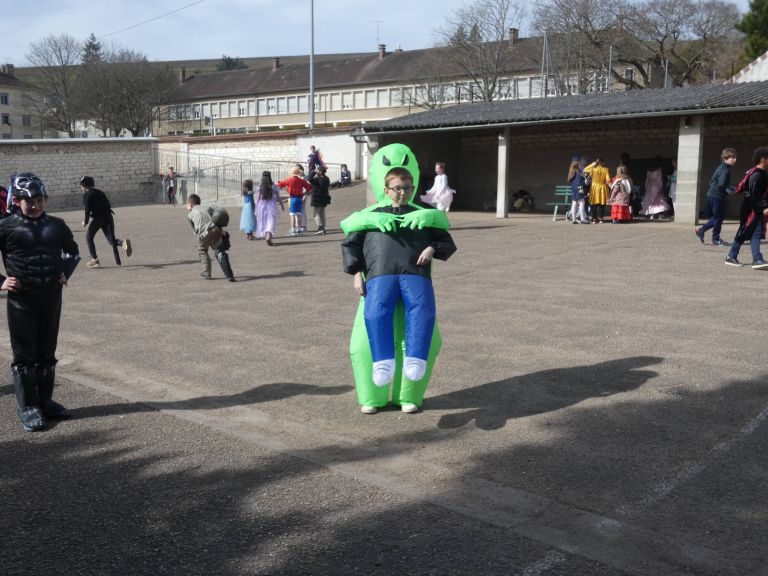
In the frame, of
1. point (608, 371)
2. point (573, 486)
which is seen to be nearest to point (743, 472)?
point (573, 486)

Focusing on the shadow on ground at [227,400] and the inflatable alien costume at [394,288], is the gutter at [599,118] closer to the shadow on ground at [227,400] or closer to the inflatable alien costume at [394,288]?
the inflatable alien costume at [394,288]

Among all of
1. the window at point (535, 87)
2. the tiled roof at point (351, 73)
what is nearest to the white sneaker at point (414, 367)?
the tiled roof at point (351, 73)

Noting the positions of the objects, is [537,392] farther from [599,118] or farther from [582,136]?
[582,136]

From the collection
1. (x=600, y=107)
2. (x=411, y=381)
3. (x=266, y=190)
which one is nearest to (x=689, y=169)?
(x=600, y=107)

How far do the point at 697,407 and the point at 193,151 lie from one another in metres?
43.7

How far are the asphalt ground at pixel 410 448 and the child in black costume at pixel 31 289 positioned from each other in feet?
0.95

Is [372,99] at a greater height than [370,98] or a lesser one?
lesser

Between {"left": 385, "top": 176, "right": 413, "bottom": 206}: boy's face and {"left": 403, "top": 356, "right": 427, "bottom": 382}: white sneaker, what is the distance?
1.09 meters

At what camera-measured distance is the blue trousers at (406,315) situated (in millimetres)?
5395

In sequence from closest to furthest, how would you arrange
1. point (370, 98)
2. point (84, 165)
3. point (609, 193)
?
point (609, 193)
point (84, 165)
point (370, 98)

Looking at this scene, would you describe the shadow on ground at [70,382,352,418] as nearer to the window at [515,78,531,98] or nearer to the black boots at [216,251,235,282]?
the black boots at [216,251,235,282]

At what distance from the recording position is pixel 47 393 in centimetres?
577

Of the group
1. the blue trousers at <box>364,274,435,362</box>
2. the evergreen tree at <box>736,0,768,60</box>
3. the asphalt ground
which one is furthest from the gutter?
the evergreen tree at <box>736,0,768,60</box>

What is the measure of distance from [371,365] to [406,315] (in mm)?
469
